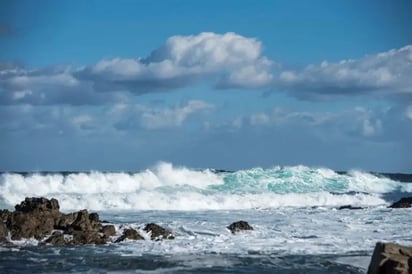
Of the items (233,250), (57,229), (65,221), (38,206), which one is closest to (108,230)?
(65,221)

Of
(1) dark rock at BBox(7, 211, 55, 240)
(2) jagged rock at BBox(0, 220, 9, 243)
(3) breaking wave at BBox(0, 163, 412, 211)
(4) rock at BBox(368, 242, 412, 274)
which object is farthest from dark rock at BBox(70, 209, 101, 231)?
(3) breaking wave at BBox(0, 163, 412, 211)

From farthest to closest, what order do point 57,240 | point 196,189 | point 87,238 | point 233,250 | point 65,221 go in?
point 196,189 → point 65,221 → point 87,238 → point 57,240 → point 233,250

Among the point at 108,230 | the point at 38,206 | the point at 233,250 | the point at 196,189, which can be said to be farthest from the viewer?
the point at 196,189

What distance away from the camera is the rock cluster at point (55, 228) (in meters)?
18.3

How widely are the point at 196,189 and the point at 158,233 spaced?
20707mm

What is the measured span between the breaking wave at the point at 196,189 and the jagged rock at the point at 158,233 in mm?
11326

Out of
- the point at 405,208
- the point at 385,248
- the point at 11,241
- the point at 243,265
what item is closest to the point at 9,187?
the point at 11,241

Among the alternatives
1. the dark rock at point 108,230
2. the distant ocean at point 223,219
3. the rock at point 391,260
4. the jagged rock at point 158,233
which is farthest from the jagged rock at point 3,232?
the rock at point 391,260

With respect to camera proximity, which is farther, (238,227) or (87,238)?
(238,227)

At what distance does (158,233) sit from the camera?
1925cm

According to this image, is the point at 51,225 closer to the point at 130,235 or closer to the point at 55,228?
the point at 55,228

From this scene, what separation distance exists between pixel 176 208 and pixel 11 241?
48.1 ft

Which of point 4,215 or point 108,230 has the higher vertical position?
point 4,215

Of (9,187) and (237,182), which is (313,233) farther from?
(237,182)
